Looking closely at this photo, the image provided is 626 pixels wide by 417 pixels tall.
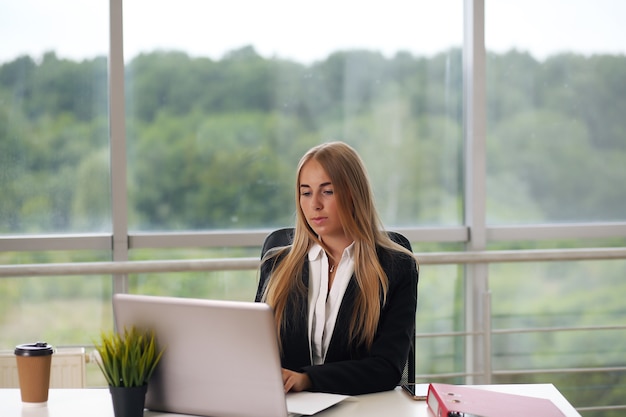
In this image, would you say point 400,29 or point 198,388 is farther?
point 400,29

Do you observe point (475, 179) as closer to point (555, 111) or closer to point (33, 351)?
point (555, 111)

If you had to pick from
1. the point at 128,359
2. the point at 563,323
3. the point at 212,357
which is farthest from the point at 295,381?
the point at 563,323

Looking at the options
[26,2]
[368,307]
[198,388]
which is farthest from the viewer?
[26,2]

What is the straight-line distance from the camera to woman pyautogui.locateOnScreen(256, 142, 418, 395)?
220 cm

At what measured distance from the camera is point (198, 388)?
1.76 metres

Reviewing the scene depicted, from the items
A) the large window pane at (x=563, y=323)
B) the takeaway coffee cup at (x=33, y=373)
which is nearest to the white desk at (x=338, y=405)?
the takeaway coffee cup at (x=33, y=373)

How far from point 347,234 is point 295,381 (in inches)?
20.9

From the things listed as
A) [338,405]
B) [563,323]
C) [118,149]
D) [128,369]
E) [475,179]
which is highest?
[118,149]

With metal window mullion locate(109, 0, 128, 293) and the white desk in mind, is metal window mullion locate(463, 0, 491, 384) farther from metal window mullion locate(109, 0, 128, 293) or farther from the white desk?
the white desk

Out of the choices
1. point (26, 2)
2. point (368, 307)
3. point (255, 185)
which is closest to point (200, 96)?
point (255, 185)

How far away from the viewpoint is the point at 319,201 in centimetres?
229

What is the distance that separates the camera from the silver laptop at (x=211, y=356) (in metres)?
1.66

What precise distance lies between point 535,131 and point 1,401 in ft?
8.58

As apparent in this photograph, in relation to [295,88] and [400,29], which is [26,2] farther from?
[400,29]
